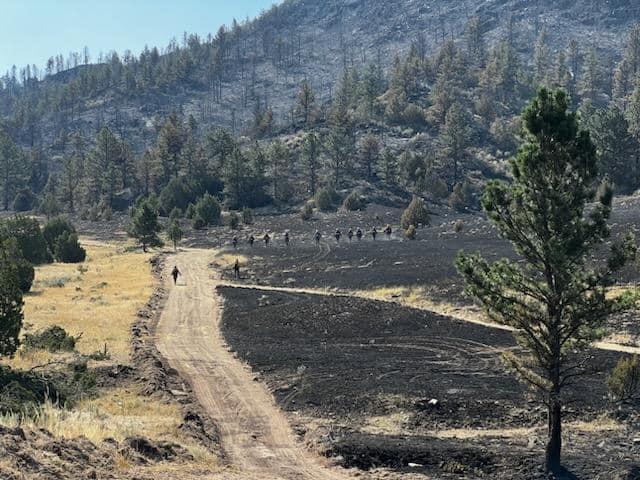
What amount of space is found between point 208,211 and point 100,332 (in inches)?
2412

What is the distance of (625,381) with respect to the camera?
20016 millimetres

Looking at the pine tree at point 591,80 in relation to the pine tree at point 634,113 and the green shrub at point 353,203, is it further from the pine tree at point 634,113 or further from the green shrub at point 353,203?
the green shrub at point 353,203

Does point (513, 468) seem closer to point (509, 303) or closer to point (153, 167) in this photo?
point (509, 303)

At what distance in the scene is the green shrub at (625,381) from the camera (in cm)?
2005

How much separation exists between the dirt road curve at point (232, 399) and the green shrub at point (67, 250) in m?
28.5

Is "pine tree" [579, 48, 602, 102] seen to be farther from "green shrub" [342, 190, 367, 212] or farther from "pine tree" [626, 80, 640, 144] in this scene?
"green shrub" [342, 190, 367, 212]

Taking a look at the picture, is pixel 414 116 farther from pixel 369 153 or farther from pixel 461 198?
pixel 461 198

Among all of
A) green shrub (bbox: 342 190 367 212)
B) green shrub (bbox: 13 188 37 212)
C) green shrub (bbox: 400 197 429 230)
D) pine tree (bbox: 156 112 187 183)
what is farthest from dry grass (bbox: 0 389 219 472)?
green shrub (bbox: 13 188 37 212)

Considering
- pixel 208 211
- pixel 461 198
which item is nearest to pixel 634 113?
pixel 461 198

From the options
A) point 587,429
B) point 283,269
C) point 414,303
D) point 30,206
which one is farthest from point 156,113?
point 587,429

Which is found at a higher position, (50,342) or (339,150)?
(339,150)

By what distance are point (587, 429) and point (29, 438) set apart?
15195mm

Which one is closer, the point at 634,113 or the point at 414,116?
the point at 634,113

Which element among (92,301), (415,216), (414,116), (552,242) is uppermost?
(414,116)
